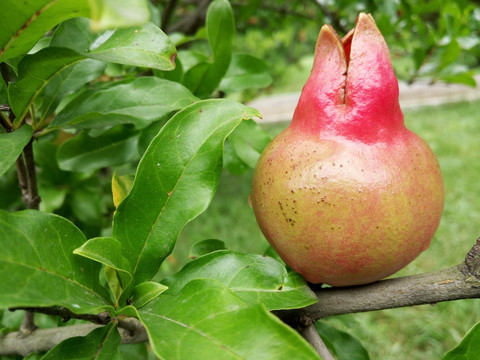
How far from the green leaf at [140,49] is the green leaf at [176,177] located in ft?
0.23

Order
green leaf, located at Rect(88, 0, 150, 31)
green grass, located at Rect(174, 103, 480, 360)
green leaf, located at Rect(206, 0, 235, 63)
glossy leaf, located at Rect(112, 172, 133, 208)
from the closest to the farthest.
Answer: green leaf, located at Rect(88, 0, 150, 31) < glossy leaf, located at Rect(112, 172, 133, 208) < green leaf, located at Rect(206, 0, 235, 63) < green grass, located at Rect(174, 103, 480, 360)

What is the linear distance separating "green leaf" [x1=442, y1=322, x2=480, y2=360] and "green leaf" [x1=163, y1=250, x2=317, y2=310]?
0.16m

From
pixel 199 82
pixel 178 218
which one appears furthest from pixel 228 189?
pixel 178 218

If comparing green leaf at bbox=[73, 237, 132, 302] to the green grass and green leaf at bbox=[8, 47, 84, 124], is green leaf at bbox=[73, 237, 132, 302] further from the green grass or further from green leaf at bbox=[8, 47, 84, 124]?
the green grass

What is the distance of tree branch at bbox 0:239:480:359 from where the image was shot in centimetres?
55

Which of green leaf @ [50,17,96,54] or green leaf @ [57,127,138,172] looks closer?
green leaf @ [50,17,96,54]

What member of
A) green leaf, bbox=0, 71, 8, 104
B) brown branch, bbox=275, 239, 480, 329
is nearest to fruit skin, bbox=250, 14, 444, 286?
brown branch, bbox=275, 239, 480, 329

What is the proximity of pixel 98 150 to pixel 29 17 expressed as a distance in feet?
1.60

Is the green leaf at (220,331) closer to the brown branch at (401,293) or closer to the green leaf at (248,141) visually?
the brown branch at (401,293)

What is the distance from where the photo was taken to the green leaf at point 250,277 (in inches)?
22.6

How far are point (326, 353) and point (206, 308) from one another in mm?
192

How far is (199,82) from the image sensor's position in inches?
34.6

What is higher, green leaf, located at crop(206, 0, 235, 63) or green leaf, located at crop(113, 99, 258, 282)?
green leaf, located at crop(206, 0, 235, 63)

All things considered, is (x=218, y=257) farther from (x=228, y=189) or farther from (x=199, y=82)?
(x=228, y=189)
